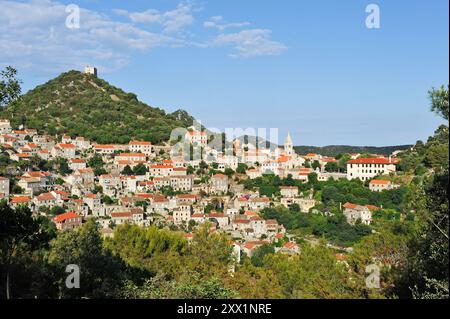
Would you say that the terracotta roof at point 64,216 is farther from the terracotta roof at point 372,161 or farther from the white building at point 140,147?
the terracotta roof at point 372,161

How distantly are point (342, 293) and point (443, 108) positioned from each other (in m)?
4.84

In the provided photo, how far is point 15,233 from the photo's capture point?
9.07 meters

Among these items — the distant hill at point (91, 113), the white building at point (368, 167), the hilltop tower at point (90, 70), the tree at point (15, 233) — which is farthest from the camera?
the hilltop tower at point (90, 70)

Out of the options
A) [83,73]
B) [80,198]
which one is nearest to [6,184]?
[80,198]

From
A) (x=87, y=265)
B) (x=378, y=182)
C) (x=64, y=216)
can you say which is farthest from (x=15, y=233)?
(x=378, y=182)

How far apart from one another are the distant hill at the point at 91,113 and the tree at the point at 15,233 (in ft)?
158

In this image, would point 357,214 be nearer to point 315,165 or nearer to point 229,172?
point 229,172

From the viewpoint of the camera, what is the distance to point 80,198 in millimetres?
41875

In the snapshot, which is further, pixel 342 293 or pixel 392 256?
pixel 392 256

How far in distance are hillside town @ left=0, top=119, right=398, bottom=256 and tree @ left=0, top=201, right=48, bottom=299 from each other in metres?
19.7

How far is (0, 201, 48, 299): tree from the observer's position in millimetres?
8945

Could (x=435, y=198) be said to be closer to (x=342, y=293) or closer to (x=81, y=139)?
(x=342, y=293)

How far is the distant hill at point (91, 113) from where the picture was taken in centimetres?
6241

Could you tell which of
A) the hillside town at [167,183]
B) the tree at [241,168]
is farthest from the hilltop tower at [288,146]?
the tree at [241,168]
